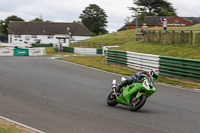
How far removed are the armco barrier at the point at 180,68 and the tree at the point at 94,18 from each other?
100962 millimetres

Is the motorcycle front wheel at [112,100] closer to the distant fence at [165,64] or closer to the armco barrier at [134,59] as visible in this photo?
the distant fence at [165,64]

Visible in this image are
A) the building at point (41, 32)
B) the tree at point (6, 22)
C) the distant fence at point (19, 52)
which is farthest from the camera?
the tree at point (6, 22)

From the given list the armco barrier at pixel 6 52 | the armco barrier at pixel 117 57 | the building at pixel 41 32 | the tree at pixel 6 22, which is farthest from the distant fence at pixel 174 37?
the tree at pixel 6 22

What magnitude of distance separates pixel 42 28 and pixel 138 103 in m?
91.9

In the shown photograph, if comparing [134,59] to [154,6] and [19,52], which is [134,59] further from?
[154,6]

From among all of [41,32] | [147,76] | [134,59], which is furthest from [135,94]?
[41,32]

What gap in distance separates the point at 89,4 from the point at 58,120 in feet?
374

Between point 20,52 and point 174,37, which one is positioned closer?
point 174,37

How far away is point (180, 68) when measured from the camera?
54.6ft

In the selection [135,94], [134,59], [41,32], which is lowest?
[135,94]

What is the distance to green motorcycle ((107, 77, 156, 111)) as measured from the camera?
338 inches

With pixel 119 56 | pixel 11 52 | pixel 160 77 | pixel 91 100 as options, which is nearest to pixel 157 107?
pixel 91 100

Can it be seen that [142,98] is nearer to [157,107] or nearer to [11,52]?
[157,107]

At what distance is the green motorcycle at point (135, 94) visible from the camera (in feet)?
28.1
